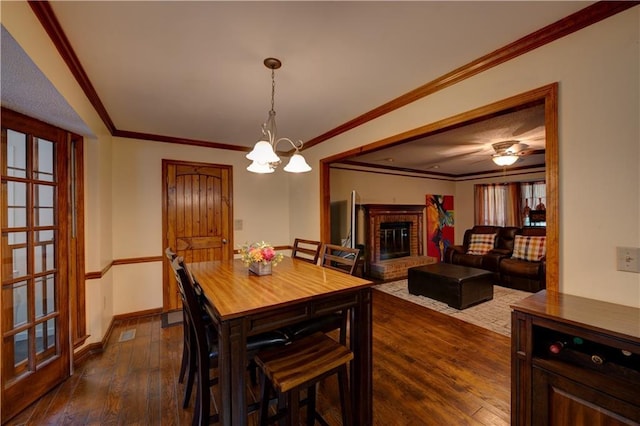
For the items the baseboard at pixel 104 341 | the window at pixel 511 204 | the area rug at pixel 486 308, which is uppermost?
the window at pixel 511 204

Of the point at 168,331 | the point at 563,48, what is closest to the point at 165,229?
the point at 168,331

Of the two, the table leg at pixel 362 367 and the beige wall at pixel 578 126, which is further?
the table leg at pixel 362 367

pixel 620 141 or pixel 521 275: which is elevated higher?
pixel 620 141

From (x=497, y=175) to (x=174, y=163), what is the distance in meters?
6.91

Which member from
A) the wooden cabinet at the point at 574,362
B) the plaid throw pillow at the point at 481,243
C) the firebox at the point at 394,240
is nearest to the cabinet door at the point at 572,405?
the wooden cabinet at the point at 574,362

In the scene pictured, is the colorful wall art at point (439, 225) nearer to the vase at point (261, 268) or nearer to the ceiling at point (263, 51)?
the ceiling at point (263, 51)

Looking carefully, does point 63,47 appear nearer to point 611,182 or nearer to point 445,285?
point 611,182

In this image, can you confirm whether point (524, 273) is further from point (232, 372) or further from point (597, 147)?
point (232, 372)

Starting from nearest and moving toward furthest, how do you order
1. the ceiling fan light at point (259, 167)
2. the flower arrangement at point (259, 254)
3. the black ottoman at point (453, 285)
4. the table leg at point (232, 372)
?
the table leg at point (232, 372) → the flower arrangement at point (259, 254) → the ceiling fan light at point (259, 167) → the black ottoman at point (453, 285)

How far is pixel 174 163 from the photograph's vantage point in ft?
11.9

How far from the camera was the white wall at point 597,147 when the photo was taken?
4.32ft

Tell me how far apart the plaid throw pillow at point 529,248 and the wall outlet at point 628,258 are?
3.81 metres

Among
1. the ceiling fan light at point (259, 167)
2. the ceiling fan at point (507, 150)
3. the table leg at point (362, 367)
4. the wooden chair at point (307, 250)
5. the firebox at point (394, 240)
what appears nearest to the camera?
the table leg at point (362, 367)

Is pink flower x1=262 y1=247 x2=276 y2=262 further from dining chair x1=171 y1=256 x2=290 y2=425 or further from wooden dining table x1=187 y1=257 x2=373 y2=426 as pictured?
dining chair x1=171 y1=256 x2=290 y2=425
